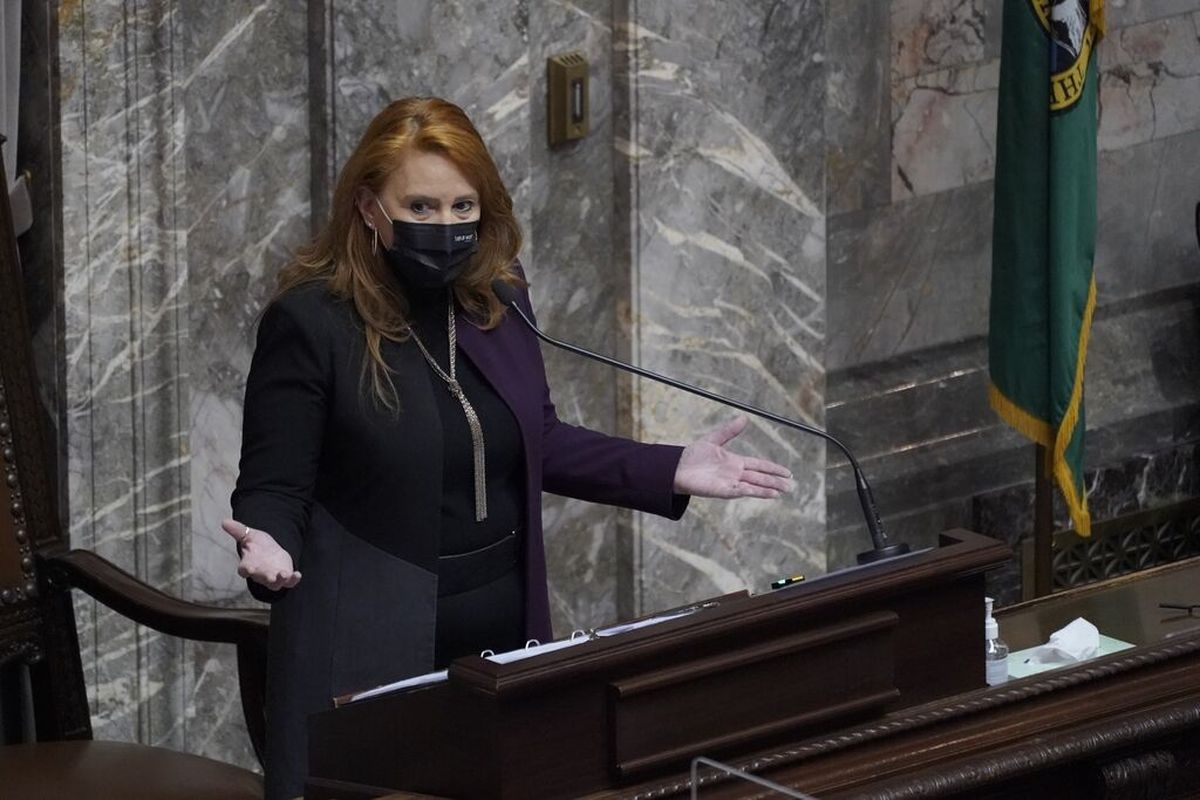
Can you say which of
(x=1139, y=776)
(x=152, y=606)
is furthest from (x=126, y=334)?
(x=1139, y=776)

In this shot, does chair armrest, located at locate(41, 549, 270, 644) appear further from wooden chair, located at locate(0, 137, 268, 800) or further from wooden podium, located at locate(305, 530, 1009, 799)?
wooden podium, located at locate(305, 530, 1009, 799)

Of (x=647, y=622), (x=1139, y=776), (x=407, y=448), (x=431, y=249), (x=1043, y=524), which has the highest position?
(x=431, y=249)

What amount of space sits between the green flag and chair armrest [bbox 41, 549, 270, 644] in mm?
2457

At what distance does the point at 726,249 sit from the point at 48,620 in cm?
195

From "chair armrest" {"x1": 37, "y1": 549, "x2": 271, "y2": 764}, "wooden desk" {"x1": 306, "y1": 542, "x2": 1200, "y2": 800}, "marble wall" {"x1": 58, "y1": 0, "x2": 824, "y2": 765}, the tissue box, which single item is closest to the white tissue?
the tissue box

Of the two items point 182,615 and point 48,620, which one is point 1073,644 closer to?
point 182,615

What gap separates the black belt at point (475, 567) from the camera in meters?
3.64

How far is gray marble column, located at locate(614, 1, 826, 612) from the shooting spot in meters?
5.38

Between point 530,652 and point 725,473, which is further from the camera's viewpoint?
point 725,473

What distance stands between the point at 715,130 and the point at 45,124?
156 cm

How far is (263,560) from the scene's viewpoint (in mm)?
3250

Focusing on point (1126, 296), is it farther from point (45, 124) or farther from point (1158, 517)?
point (45, 124)

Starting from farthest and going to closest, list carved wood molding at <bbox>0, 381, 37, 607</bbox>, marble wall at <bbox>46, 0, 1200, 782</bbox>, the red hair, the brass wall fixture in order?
the brass wall fixture < marble wall at <bbox>46, 0, 1200, 782</bbox> < carved wood molding at <bbox>0, 381, 37, 607</bbox> < the red hair

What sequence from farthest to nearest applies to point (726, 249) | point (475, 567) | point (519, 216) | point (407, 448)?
point (726, 249) < point (519, 216) < point (475, 567) < point (407, 448)
